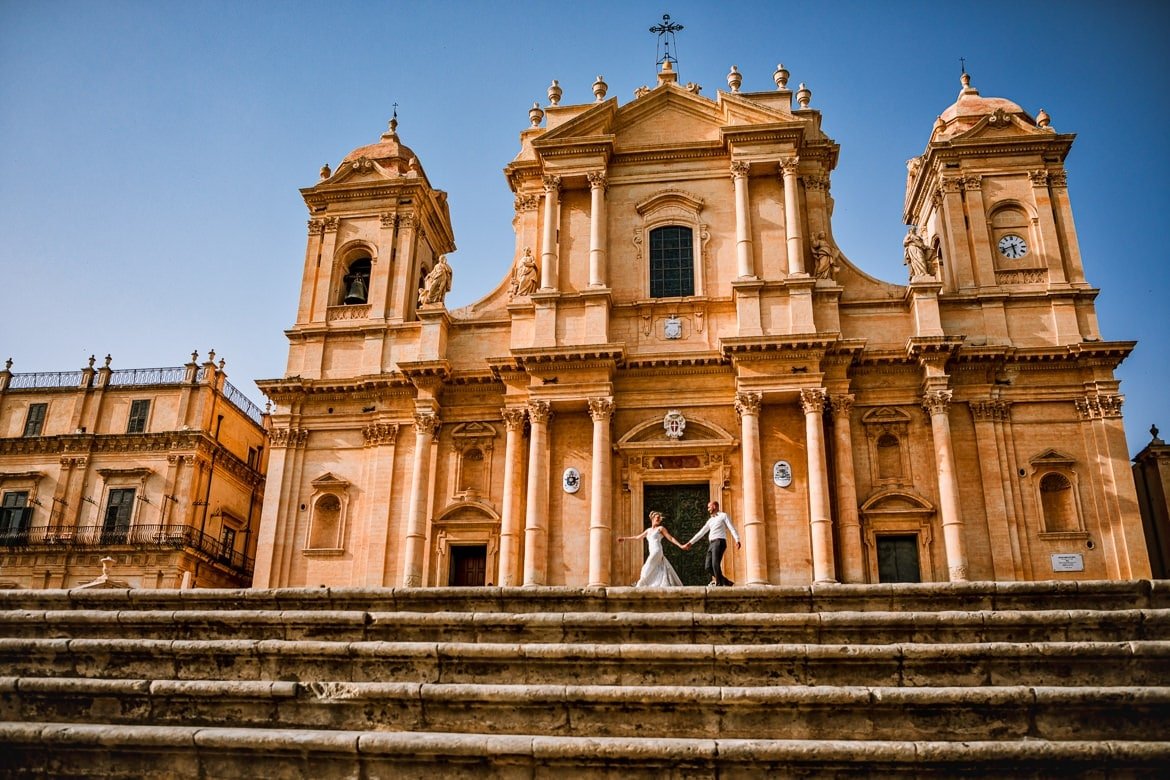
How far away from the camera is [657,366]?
23656 mm

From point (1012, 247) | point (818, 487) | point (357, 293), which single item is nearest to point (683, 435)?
point (818, 487)

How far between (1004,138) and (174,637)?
77.6ft

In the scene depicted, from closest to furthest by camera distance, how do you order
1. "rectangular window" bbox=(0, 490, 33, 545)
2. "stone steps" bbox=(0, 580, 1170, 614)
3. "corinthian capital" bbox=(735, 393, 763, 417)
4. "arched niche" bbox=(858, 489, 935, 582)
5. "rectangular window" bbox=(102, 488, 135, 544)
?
"stone steps" bbox=(0, 580, 1170, 614)
"arched niche" bbox=(858, 489, 935, 582)
"corinthian capital" bbox=(735, 393, 763, 417)
"rectangular window" bbox=(102, 488, 135, 544)
"rectangular window" bbox=(0, 490, 33, 545)

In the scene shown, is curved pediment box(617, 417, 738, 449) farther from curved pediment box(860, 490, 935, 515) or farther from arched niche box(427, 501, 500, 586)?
arched niche box(427, 501, 500, 586)

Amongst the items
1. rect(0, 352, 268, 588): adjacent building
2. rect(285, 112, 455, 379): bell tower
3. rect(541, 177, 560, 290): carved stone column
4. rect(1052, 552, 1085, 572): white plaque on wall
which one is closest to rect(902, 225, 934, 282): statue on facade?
rect(1052, 552, 1085, 572): white plaque on wall

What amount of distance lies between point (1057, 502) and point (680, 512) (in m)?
8.74

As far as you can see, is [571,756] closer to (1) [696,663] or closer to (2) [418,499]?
(1) [696,663]

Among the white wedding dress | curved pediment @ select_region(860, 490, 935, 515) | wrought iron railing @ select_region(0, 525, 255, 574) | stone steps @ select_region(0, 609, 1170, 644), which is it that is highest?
wrought iron railing @ select_region(0, 525, 255, 574)

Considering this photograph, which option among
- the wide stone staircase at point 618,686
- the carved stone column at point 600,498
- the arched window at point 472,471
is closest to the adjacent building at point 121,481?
the arched window at point 472,471

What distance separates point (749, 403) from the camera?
22.6 m

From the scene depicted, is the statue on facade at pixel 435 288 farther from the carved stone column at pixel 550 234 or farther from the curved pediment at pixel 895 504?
the curved pediment at pixel 895 504

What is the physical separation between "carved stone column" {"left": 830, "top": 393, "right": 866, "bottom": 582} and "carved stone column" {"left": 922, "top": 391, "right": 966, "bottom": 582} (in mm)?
1836

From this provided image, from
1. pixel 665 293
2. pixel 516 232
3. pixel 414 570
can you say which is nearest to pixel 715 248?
pixel 665 293

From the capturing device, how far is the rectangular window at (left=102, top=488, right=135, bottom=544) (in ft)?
112
